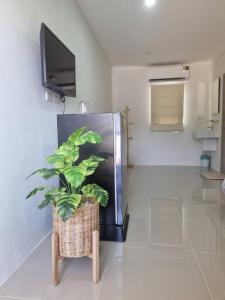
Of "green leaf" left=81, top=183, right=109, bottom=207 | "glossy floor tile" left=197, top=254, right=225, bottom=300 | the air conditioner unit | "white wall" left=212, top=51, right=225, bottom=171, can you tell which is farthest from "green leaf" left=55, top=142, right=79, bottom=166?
the air conditioner unit

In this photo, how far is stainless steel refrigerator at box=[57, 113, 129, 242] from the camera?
6.24 feet

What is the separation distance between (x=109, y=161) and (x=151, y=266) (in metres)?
0.85

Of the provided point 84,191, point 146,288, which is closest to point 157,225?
point 146,288

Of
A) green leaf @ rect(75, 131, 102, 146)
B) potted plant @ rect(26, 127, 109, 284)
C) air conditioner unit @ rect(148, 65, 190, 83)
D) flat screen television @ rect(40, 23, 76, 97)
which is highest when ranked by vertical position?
air conditioner unit @ rect(148, 65, 190, 83)

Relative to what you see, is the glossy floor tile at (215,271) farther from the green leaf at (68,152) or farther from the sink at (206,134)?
the sink at (206,134)

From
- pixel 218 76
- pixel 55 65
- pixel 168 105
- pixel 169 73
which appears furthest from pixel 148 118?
pixel 55 65

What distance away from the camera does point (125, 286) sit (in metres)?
1.32

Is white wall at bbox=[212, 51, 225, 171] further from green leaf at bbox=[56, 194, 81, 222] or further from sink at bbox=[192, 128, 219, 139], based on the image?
green leaf at bbox=[56, 194, 81, 222]

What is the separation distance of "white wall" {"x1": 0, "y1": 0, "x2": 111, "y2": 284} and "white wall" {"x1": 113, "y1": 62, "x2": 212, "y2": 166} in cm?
390

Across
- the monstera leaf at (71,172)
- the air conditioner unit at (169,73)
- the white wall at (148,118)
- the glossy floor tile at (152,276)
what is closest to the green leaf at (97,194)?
the monstera leaf at (71,172)

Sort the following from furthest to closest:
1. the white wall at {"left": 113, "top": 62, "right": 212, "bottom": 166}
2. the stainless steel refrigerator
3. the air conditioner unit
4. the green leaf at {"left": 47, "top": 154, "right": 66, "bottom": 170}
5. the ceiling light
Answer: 1. the white wall at {"left": 113, "top": 62, "right": 212, "bottom": 166}
2. the air conditioner unit
3. the ceiling light
4. the stainless steel refrigerator
5. the green leaf at {"left": 47, "top": 154, "right": 66, "bottom": 170}

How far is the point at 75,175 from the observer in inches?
48.6

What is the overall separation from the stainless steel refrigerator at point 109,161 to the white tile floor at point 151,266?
16 cm

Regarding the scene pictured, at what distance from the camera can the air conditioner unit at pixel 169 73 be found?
5688 mm
